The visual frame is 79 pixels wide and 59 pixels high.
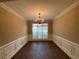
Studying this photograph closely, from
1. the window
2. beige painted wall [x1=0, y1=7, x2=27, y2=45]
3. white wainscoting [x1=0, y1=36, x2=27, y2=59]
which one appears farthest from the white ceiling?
the window

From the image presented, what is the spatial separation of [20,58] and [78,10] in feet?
12.2

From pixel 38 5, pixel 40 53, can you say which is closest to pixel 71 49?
pixel 40 53

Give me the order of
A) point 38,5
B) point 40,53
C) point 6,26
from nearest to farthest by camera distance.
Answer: point 6,26
point 38,5
point 40,53

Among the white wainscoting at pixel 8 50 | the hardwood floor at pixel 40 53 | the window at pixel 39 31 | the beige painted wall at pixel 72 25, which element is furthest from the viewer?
the window at pixel 39 31

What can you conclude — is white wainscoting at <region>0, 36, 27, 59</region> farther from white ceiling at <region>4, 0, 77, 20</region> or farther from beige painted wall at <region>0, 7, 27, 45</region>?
white ceiling at <region>4, 0, 77, 20</region>

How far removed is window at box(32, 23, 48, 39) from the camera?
11.6 metres

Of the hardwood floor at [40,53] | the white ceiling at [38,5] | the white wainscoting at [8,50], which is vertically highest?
the white ceiling at [38,5]

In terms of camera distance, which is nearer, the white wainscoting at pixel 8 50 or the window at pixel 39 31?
the white wainscoting at pixel 8 50

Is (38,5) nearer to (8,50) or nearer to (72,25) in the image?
(72,25)

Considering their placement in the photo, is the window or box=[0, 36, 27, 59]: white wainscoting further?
the window

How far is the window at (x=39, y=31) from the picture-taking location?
11578 mm

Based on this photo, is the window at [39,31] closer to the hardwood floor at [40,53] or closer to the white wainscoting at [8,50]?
the hardwood floor at [40,53]

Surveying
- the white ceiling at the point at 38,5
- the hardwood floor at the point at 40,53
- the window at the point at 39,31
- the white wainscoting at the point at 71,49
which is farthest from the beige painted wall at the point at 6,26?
the window at the point at 39,31

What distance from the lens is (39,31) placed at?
38.5ft
